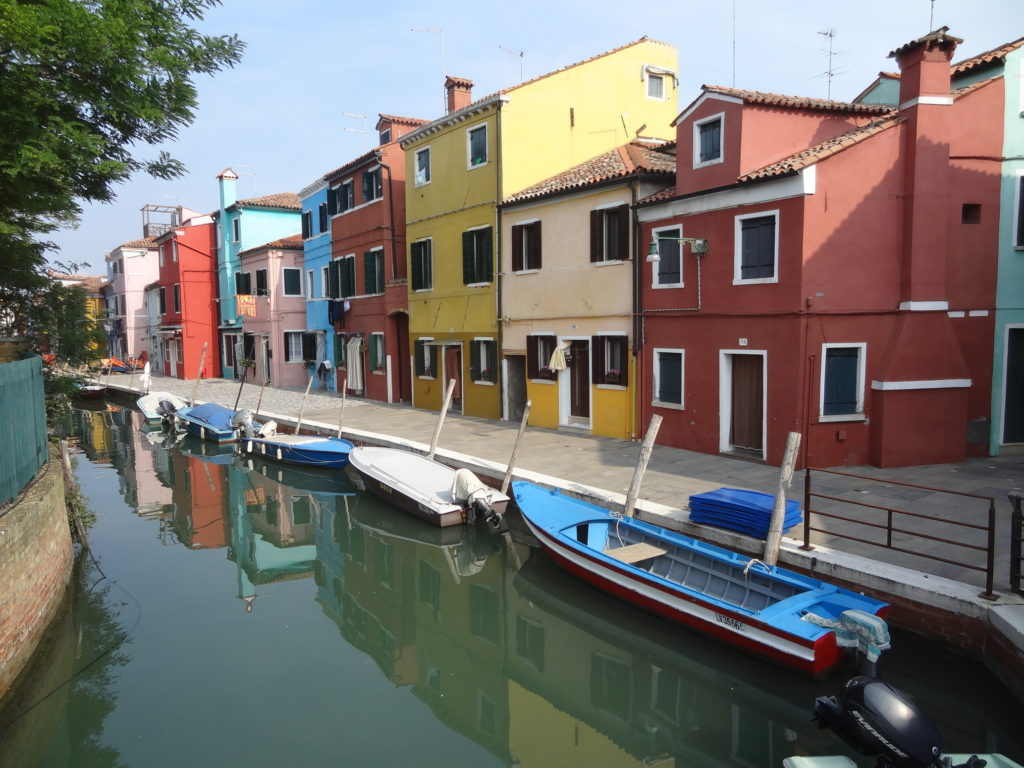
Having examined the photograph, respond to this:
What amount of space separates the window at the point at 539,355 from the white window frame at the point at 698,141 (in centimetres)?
586

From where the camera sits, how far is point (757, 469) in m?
12.9

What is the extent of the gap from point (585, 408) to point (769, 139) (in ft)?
24.4

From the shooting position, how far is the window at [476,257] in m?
20.1

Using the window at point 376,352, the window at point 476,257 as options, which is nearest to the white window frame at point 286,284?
the window at point 376,352

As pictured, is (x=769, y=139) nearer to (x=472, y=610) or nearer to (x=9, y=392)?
(x=472, y=610)

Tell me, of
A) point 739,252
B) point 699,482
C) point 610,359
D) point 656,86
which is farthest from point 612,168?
point 699,482

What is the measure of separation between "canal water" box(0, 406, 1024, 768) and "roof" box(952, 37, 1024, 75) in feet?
36.7

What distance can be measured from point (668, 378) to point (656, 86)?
10.5 metres

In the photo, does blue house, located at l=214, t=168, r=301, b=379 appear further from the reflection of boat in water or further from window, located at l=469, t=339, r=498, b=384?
the reflection of boat in water

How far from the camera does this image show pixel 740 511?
30.9 feet

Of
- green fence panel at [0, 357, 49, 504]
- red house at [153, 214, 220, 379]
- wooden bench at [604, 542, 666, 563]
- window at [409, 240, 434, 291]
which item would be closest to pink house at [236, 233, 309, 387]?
red house at [153, 214, 220, 379]

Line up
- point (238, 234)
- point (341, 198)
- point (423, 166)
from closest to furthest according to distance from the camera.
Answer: point (423, 166)
point (341, 198)
point (238, 234)

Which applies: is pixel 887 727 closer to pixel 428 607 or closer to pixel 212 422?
pixel 428 607

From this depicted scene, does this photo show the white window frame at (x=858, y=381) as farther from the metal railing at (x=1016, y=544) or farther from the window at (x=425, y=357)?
the window at (x=425, y=357)
